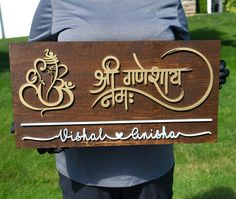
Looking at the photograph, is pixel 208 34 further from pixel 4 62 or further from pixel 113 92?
pixel 113 92

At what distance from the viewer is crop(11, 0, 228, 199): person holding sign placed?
195cm

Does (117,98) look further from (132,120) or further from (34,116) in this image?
(34,116)

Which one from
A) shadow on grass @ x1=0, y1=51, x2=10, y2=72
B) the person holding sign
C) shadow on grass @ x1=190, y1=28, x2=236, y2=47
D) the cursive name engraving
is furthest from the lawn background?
shadow on grass @ x1=190, y1=28, x2=236, y2=47

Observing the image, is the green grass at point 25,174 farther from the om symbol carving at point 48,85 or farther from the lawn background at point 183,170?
the om symbol carving at point 48,85

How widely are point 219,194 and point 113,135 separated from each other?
7.07 feet

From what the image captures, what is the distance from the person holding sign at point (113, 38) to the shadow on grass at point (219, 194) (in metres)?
1.80

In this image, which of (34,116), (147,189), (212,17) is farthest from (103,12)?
(212,17)

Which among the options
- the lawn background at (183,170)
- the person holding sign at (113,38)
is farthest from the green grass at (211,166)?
the person holding sign at (113,38)

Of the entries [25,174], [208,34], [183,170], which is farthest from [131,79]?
[208,34]

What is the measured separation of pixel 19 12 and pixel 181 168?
48.5 feet

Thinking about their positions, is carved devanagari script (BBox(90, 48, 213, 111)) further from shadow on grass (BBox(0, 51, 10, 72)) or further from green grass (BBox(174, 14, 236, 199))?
shadow on grass (BBox(0, 51, 10, 72))

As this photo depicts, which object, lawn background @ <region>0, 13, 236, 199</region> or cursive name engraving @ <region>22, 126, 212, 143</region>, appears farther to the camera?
lawn background @ <region>0, 13, 236, 199</region>

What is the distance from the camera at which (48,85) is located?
1.92m

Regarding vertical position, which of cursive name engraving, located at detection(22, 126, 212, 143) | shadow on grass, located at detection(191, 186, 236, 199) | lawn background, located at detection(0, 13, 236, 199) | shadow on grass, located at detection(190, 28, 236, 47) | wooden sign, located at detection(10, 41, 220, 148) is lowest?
shadow on grass, located at detection(191, 186, 236, 199)
